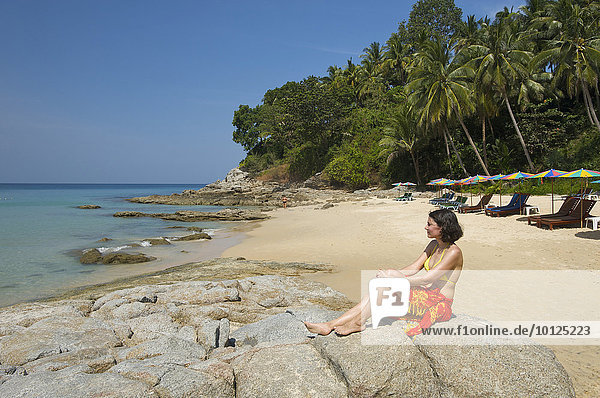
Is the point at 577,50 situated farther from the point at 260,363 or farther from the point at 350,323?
the point at 260,363

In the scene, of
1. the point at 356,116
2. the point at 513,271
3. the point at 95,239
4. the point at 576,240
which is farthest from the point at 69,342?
the point at 356,116

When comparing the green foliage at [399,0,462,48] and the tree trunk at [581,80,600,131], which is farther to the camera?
the green foliage at [399,0,462,48]

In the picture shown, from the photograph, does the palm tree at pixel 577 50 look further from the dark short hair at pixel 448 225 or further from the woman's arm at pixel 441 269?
the woman's arm at pixel 441 269

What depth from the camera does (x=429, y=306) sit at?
3.45 m

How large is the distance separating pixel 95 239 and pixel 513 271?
18842 millimetres

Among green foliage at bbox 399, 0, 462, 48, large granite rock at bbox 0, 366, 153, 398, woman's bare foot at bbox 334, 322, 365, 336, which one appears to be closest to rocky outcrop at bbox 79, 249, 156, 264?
large granite rock at bbox 0, 366, 153, 398

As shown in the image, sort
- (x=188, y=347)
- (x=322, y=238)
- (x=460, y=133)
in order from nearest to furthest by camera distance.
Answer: (x=188, y=347), (x=322, y=238), (x=460, y=133)

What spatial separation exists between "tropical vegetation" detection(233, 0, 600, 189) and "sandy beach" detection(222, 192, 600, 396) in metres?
11.2

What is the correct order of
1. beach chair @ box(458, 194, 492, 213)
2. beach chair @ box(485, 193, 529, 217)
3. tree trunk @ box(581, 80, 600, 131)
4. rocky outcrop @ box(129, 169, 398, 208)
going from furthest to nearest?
rocky outcrop @ box(129, 169, 398, 208)
tree trunk @ box(581, 80, 600, 131)
beach chair @ box(458, 194, 492, 213)
beach chair @ box(485, 193, 529, 217)

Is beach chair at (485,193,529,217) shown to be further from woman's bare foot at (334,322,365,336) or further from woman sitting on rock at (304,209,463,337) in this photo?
woman's bare foot at (334,322,365,336)

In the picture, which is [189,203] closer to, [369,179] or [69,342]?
[369,179]

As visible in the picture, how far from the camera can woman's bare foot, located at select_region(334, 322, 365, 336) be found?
341 cm

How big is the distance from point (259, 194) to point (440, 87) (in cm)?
2604

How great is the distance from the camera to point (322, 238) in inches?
582
